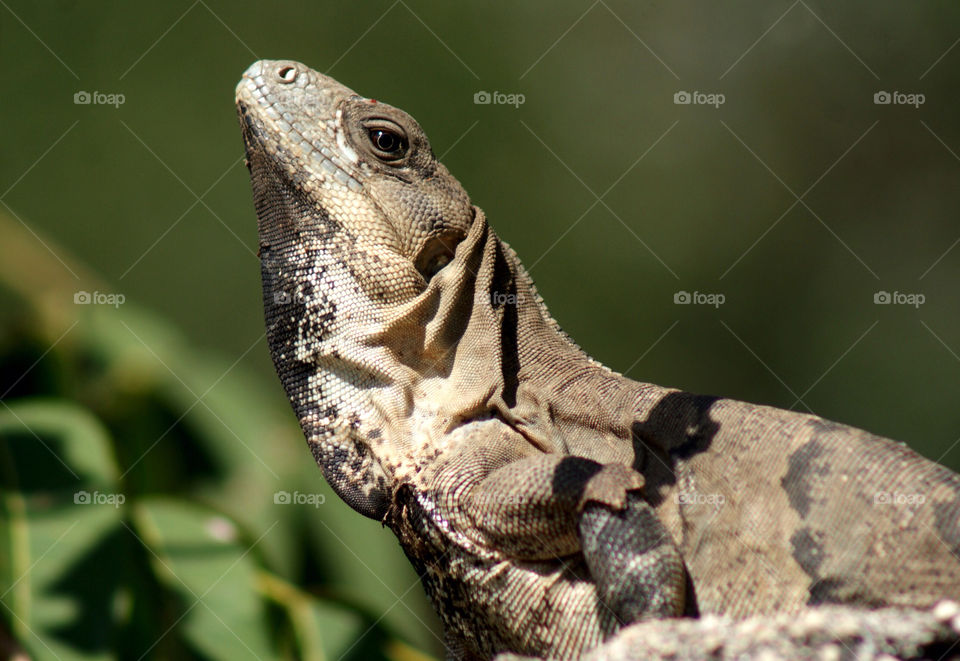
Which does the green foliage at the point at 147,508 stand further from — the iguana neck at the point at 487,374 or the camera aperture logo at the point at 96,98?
the iguana neck at the point at 487,374

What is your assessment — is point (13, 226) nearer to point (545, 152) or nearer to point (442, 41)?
point (442, 41)

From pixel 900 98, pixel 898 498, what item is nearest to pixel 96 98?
pixel 900 98

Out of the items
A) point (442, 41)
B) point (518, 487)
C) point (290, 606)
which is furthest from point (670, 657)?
point (442, 41)

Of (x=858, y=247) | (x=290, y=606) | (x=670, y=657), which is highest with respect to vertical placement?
(x=858, y=247)

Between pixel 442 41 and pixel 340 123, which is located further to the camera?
pixel 442 41

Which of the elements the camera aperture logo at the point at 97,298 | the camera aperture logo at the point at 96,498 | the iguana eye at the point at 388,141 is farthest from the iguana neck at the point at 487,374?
the camera aperture logo at the point at 97,298

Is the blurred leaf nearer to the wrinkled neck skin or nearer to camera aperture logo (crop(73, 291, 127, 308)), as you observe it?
camera aperture logo (crop(73, 291, 127, 308))

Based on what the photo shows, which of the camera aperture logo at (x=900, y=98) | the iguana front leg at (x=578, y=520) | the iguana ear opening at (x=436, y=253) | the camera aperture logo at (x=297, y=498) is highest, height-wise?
the camera aperture logo at (x=900, y=98)
